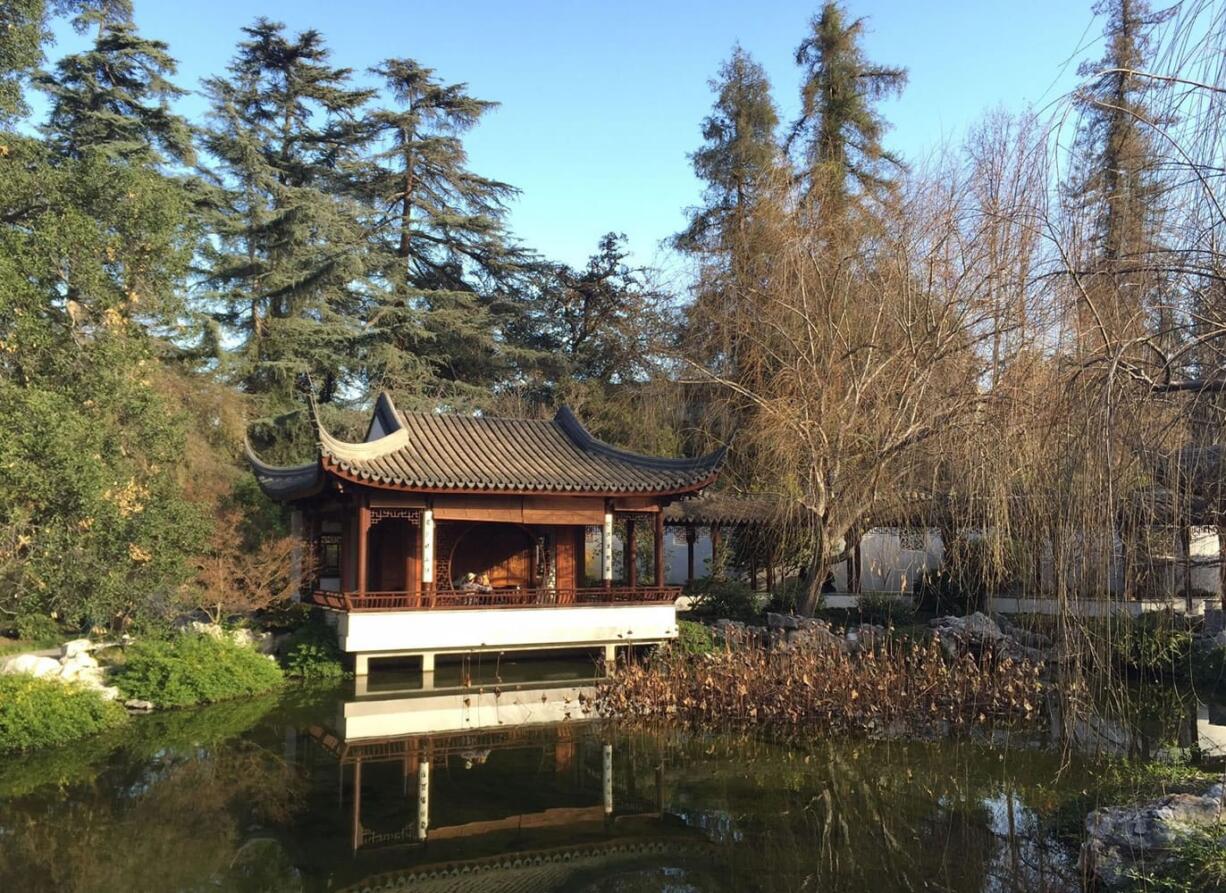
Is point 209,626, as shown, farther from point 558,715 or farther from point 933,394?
point 933,394

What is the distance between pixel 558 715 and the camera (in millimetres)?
8406

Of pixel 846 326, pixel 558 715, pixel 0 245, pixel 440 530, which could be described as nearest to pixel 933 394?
pixel 846 326

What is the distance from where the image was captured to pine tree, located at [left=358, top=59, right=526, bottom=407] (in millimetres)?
19031

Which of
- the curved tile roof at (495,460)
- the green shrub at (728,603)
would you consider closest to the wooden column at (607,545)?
the curved tile roof at (495,460)

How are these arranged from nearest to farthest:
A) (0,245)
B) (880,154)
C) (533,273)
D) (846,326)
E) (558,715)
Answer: (0,245)
(558,715)
(846,326)
(880,154)
(533,273)

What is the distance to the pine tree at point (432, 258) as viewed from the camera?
19031 mm

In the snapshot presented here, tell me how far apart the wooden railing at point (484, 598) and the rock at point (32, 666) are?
2656mm

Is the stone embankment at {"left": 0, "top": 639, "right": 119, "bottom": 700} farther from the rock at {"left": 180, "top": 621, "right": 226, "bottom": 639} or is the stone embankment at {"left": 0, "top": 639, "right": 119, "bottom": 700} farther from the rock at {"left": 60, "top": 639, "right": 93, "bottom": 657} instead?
the rock at {"left": 180, "top": 621, "right": 226, "bottom": 639}

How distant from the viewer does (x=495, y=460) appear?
36.2 ft

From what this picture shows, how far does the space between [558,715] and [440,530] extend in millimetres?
4071

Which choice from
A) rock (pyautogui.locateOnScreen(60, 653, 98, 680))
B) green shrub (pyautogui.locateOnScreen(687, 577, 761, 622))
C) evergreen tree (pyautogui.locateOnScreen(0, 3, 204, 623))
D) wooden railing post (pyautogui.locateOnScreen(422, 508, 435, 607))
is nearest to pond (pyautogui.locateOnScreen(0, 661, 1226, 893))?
rock (pyautogui.locateOnScreen(60, 653, 98, 680))

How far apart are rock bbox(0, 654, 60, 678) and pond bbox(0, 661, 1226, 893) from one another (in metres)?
0.98

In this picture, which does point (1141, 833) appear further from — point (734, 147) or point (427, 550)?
point (734, 147)

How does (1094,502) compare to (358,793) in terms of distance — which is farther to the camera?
(358,793)
